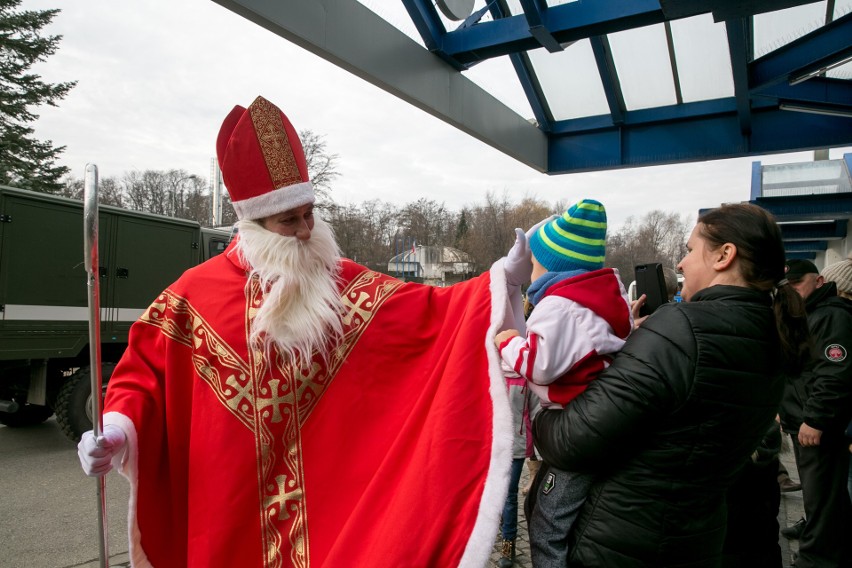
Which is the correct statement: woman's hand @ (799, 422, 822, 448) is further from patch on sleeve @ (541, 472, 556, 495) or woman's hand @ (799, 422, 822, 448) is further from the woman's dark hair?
patch on sleeve @ (541, 472, 556, 495)

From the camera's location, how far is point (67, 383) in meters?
6.32

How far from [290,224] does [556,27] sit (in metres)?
3.18

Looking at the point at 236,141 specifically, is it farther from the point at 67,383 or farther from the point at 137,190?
the point at 137,190

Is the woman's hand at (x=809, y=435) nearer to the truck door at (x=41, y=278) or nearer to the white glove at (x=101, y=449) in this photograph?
the white glove at (x=101, y=449)

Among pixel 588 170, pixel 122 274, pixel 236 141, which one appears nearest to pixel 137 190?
pixel 122 274

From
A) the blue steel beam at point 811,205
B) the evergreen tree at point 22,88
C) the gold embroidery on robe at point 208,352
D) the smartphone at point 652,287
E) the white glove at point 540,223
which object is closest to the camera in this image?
the white glove at point 540,223

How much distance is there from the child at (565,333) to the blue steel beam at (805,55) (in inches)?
152

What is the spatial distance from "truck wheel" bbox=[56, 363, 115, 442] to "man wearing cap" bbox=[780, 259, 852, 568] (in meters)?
6.44

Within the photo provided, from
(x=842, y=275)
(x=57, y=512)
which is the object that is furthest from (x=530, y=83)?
(x=57, y=512)

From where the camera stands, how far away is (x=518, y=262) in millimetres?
1954

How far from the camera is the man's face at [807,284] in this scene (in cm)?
361

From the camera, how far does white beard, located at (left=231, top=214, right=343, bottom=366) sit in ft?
6.24

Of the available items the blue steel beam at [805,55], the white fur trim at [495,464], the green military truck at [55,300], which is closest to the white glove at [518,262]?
the white fur trim at [495,464]

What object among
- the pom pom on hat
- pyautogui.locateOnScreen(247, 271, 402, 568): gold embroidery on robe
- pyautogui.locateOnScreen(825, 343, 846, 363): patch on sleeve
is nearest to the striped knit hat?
pyautogui.locateOnScreen(247, 271, 402, 568): gold embroidery on robe
